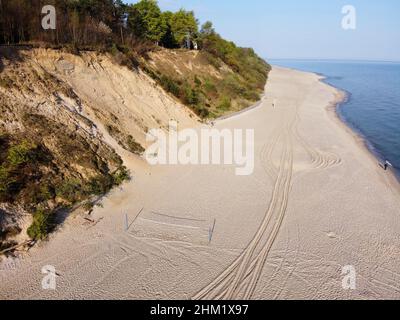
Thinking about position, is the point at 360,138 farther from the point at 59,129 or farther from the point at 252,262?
the point at 59,129

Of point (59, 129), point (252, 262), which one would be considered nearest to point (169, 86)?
point (59, 129)

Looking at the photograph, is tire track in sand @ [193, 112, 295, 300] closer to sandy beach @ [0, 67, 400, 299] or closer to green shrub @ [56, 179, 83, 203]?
sandy beach @ [0, 67, 400, 299]

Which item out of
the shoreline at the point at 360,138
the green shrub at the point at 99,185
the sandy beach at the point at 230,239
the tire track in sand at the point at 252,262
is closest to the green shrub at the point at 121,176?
the green shrub at the point at 99,185

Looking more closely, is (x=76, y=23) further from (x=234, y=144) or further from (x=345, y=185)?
(x=345, y=185)

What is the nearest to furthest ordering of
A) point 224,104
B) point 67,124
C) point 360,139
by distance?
point 67,124
point 360,139
point 224,104

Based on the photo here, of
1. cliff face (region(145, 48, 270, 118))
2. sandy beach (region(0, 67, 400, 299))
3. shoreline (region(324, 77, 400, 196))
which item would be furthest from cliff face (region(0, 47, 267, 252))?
shoreline (region(324, 77, 400, 196))
